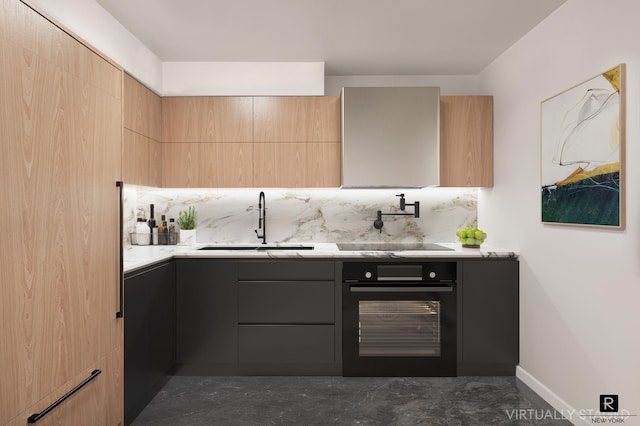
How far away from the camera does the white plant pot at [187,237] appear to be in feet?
12.2

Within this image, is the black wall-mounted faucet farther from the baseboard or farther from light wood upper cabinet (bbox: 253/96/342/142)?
the baseboard

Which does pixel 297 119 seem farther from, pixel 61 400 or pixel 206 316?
pixel 61 400

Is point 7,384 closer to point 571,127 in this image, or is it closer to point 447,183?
point 571,127

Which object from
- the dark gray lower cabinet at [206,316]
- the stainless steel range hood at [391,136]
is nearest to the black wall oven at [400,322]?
the stainless steel range hood at [391,136]

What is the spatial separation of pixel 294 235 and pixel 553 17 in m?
2.57

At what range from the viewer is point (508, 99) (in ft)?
10.9

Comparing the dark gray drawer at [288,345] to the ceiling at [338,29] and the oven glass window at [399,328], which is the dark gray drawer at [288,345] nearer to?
the oven glass window at [399,328]

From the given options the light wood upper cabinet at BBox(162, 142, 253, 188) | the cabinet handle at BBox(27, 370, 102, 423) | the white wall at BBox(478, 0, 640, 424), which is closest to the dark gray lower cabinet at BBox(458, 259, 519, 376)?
the white wall at BBox(478, 0, 640, 424)

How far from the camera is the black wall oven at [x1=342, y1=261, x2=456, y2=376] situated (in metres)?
3.14

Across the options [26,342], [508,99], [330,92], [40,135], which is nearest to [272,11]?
[330,92]

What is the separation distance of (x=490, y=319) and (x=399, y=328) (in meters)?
0.68

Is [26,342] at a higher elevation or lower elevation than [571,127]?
lower

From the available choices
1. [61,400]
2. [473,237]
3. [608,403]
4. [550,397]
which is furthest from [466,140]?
[61,400]

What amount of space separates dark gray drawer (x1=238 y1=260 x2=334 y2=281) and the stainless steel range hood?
710 millimetres
